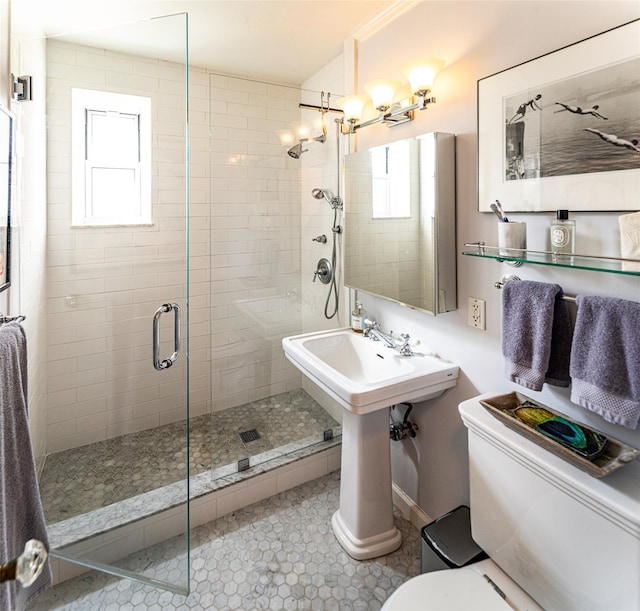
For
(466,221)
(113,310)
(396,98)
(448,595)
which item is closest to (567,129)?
(466,221)

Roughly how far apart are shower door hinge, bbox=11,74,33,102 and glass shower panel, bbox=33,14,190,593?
9 centimetres

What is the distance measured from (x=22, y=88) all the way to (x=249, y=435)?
6.46 ft

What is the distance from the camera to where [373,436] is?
1.69 meters

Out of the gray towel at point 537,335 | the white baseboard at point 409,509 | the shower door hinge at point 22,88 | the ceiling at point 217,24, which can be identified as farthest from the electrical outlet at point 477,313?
the shower door hinge at point 22,88

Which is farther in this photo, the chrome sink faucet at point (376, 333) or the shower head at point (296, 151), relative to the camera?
the shower head at point (296, 151)

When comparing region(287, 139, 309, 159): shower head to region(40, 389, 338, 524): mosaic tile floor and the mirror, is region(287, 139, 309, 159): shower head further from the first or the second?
region(40, 389, 338, 524): mosaic tile floor

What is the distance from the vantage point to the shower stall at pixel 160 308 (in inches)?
65.1

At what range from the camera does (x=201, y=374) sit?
8.71 feet

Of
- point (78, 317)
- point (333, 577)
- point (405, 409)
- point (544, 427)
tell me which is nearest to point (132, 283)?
point (78, 317)

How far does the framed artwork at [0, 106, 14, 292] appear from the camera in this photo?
4.22 ft

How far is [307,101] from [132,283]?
4.97ft

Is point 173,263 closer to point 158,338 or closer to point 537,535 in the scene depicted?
point 158,338

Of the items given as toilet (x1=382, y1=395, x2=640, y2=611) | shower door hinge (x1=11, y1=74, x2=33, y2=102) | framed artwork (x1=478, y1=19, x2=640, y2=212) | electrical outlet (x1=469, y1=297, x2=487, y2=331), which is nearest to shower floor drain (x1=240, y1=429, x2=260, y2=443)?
toilet (x1=382, y1=395, x2=640, y2=611)

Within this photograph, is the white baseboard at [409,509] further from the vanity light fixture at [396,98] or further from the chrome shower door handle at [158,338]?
the vanity light fixture at [396,98]
